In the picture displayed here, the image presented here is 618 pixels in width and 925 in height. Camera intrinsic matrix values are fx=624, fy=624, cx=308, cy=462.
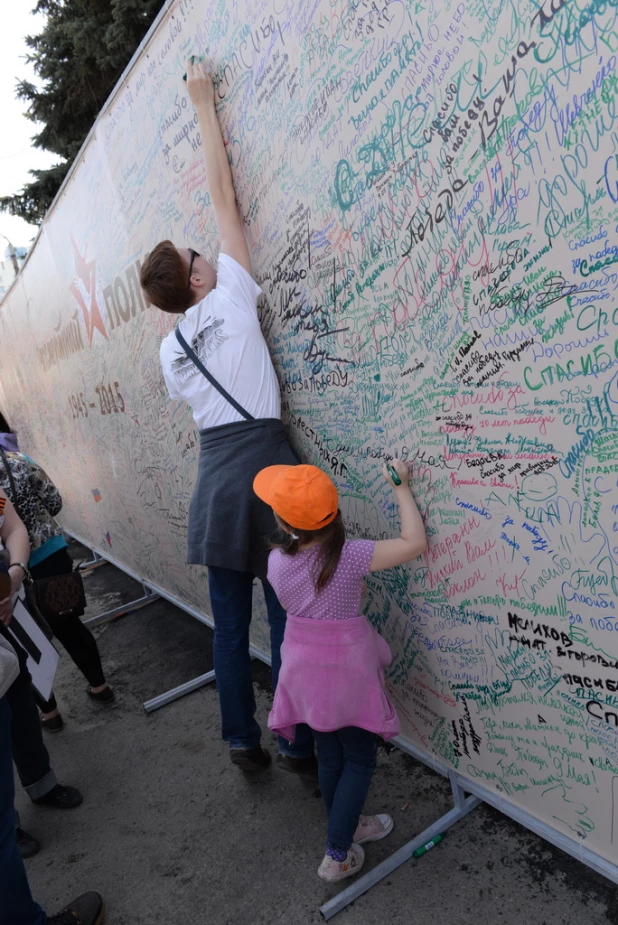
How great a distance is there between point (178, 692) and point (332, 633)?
1961mm

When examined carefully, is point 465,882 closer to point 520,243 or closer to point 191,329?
point 520,243

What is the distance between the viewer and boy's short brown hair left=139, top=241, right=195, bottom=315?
239 centimetres

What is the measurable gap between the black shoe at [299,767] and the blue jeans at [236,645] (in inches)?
A: 2.2

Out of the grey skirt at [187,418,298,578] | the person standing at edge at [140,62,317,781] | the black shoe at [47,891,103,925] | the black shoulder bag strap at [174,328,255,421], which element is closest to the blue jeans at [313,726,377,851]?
the person standing at edge at [140,62,317,781]

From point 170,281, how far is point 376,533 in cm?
124

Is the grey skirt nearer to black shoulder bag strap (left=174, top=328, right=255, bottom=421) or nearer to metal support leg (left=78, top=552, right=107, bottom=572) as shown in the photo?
black shoulder bag strap (left=174, top=328, right=255, bottom=421)

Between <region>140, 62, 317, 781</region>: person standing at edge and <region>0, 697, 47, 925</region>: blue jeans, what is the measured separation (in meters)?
0.95

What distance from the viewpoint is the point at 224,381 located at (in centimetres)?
240

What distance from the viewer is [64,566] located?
11.2 ft

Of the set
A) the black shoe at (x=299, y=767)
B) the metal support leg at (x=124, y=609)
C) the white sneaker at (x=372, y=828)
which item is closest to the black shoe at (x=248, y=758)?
the black shoe at (x=299, y=767)

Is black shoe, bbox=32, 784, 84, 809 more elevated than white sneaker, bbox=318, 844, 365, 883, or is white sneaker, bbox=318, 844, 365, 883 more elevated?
white sneaker, bbox=318, 844, 365, 883

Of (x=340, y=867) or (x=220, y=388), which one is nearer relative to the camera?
(x=340, y=867)

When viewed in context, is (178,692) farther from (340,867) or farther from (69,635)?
(340,867)

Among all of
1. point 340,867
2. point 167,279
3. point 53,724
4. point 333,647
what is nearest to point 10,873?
point 340,867
